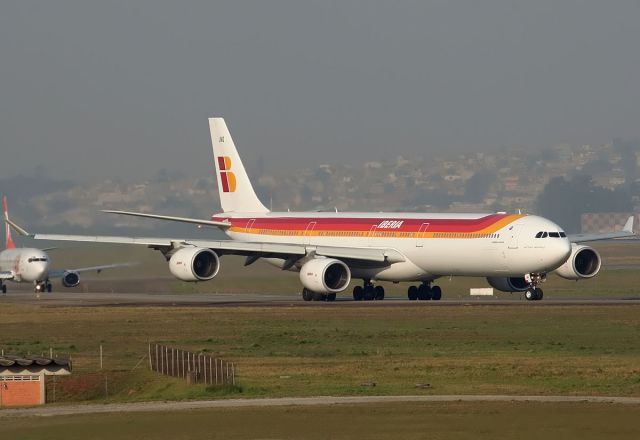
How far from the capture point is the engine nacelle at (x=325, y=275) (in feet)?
223

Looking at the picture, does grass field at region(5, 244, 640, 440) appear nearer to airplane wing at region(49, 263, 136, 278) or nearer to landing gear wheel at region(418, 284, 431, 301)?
landing gear wheel at region(418, 284, 431, 301)

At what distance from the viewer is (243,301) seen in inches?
2867

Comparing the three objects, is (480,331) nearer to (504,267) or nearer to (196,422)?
(504,267)

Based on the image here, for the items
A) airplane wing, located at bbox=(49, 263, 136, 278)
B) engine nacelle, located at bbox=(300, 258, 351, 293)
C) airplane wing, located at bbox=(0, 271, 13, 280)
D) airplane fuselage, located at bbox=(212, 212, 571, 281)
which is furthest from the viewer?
airplane wing, located at bbox=(0, 271, 13, 280)

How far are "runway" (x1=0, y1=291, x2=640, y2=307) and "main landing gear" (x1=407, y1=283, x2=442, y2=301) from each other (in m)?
0.38

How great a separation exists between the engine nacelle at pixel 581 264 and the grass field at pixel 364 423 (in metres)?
36.5

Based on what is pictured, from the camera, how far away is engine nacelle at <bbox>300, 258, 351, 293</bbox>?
223ft

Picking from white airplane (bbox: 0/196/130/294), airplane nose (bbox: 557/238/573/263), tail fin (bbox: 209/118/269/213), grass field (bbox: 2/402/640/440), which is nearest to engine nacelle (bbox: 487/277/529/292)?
airplane nose (bbox: 557/238/573/263)

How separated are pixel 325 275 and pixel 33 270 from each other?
28610 mm

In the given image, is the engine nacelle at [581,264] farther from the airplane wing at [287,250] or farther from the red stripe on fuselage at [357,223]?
the airplane wing at [287,250]

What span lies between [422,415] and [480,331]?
21872mm

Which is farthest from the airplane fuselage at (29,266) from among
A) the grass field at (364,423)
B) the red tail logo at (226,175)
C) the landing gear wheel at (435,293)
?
the grass field at (364,423)

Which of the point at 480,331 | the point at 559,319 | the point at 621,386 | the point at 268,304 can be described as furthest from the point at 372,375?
the point at 268,304

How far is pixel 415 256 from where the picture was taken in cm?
6894
